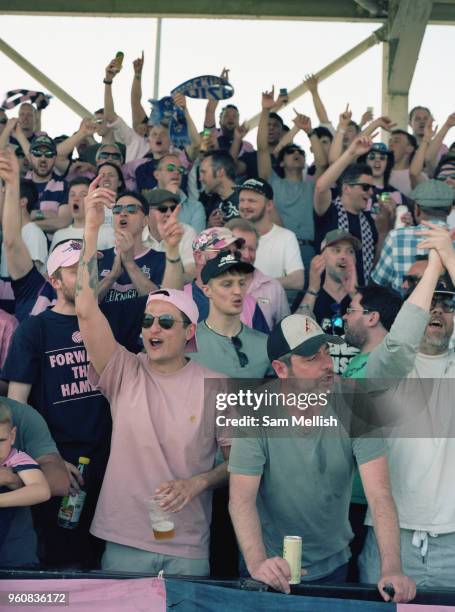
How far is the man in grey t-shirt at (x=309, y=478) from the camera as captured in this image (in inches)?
172

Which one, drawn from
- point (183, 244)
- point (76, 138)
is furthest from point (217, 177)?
point (76, 138)

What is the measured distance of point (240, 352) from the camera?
562 cm

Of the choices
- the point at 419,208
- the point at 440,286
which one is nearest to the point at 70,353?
the point at 440,286

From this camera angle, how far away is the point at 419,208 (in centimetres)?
759

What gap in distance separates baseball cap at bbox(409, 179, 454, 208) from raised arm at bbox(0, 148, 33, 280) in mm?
2970

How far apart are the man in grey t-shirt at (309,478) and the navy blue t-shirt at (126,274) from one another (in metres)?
1.97

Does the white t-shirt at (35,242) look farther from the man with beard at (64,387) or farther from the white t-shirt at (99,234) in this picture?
the man with beard at (64,387)

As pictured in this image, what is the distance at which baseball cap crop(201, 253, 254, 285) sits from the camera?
→ 586 centimetres

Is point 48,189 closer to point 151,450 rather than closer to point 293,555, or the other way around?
point 151,450

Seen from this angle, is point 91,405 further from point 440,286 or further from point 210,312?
point 440,286

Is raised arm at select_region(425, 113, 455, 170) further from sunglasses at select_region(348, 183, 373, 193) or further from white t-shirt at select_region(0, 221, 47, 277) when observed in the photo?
white t-shirt at select_region(0, 221, 47, 277)

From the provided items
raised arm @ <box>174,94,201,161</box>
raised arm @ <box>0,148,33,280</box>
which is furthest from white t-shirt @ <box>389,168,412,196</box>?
raised arm @ <box>0,148,33,280</box>

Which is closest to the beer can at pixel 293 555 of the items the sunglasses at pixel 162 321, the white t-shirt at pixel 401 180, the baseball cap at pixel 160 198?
the sunglasses at pixel 162 321

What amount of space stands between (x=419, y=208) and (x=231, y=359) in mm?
2648
